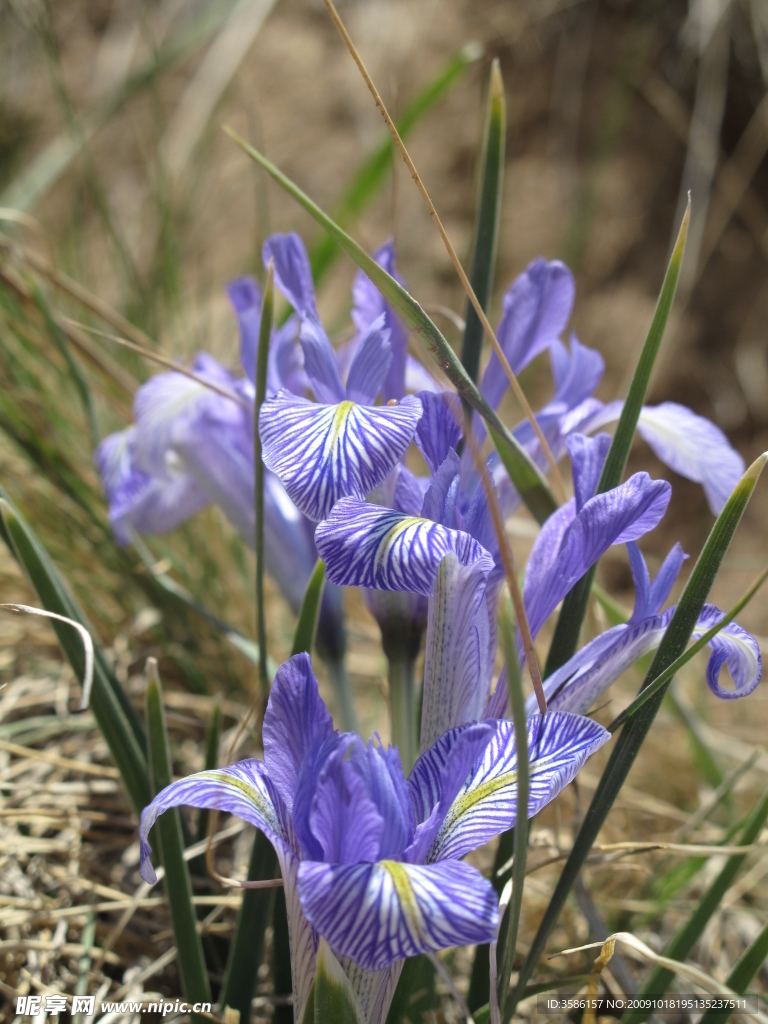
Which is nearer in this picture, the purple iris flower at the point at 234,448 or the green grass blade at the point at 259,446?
the green grass blade at the point at 259,446

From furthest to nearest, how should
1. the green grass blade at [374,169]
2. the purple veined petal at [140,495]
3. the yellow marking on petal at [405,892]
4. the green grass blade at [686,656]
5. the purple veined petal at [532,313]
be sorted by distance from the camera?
the green grass blade at [374,169] < the purple veined petal at [140,495] < the purple veined petal at [532,313] < the green grass blade at [686,656] < the yellow marking on petal at [405,892]

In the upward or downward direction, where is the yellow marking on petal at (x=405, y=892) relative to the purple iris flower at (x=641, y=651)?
downward

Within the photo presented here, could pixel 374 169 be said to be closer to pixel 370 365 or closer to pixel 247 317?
pixel 247 317

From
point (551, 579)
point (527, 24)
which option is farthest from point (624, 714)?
point (527, 24)

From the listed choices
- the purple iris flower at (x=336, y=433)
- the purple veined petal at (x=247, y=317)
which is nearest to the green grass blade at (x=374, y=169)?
the purple veined petal at (x=247, y=317)

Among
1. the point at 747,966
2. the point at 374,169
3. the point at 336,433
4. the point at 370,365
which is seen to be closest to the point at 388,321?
the point at 370,365

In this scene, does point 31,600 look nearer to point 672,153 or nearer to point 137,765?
point 137,765

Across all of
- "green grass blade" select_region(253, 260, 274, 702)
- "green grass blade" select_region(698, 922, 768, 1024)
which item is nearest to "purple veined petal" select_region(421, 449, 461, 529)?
"green grass blade" select_region(253, 260, 274, 702)

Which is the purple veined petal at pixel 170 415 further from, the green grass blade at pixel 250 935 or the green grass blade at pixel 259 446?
the green grass blade at pixel 250 935
